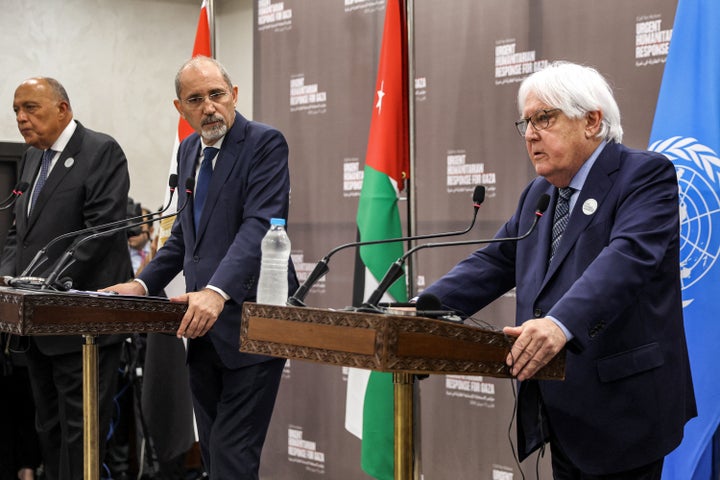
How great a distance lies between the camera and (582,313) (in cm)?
196

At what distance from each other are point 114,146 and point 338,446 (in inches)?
81.5

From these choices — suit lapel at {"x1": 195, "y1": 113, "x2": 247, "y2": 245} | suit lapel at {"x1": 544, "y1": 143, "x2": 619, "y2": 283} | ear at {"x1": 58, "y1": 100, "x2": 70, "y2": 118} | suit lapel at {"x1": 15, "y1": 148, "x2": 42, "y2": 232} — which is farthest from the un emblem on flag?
suit lapel at {"x1": 15, "y1": 148, "x2": 42, "y2": 232}

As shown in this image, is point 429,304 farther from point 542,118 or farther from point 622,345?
point 542,118

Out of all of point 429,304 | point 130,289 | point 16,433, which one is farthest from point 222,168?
point 16,433

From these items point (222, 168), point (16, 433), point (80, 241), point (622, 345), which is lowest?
point (16, 433)

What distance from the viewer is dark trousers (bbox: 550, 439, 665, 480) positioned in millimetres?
2246

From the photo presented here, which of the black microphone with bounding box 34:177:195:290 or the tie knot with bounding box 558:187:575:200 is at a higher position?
the tie knot with bounding box 558:187:575:200

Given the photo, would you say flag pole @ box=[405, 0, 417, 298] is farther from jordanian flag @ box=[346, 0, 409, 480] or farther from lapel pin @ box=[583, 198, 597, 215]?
lapel pin @ box=[583, 198, 597, 215]

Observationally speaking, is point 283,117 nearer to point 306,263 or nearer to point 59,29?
point 306,263

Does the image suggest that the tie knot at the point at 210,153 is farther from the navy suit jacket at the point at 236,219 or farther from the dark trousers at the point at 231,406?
the dark trousers at the point at 231,406

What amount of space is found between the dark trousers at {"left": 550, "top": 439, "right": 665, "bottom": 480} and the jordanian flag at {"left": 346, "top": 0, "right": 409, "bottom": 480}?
75.2 inches

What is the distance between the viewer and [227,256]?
9.46 ft

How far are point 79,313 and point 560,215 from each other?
1.40m

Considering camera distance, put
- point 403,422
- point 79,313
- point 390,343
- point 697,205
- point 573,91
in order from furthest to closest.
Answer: point 697,205 < point 79,313 < point 573,91 < point 403,422 < point 390,343
